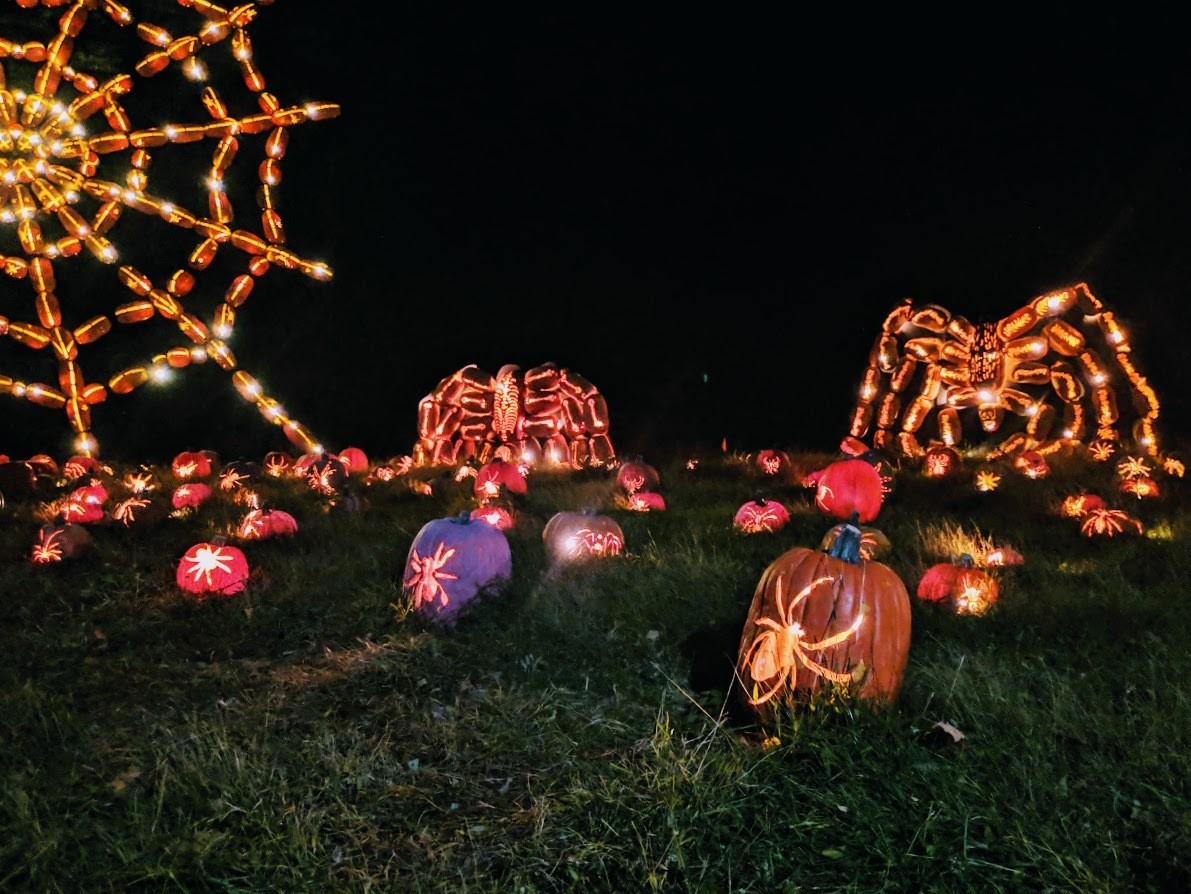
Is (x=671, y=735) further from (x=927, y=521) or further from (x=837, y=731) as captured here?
(x=927, y=521)

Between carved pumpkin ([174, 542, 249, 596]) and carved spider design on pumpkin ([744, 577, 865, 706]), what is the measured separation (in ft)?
11.5

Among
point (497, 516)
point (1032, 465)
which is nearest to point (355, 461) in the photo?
point (497, 516)

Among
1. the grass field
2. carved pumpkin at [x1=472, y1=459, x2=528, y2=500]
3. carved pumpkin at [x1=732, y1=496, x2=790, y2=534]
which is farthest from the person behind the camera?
carved pumpkin at [x1=472, y1=459, x2=528, y2=500]

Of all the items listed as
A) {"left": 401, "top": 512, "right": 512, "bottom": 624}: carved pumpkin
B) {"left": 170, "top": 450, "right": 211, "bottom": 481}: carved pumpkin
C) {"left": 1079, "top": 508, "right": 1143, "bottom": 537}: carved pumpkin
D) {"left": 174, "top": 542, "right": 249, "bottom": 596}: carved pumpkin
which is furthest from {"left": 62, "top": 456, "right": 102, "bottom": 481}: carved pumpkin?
{"left": 1079, "top": 508, "right": 1143, "bottom": 537}: carved pumpkin

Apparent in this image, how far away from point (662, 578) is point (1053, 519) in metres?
3.57

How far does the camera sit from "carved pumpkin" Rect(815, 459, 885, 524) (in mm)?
6484

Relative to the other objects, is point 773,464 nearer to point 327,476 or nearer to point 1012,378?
point 1012,378

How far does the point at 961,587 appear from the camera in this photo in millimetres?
4559

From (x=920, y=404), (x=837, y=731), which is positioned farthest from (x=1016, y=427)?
(x=837, y=731)

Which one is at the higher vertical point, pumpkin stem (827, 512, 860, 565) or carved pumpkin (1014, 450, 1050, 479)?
pumpkin stem (827, 512, 860, 565)

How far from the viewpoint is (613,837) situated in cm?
260

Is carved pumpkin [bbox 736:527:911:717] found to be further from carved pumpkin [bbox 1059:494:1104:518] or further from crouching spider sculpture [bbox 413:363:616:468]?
crouching spider sculpture [bbox 413:363:616:468]

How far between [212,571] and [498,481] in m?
Answer: 3.18

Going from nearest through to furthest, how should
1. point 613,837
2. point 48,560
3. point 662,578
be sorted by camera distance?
point 613,837, point 662,578, point 48,560
